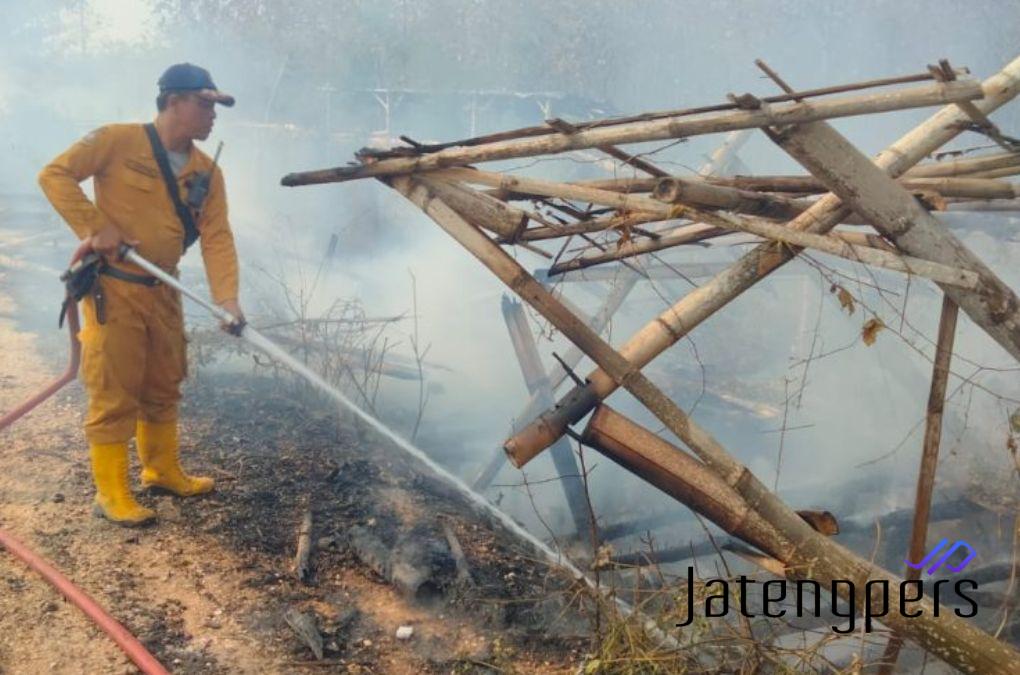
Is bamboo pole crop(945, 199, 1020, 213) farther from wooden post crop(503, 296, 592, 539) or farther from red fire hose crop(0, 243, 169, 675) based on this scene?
red fire hose crop(0, 243, 169, 675)

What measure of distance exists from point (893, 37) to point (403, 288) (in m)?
18.7

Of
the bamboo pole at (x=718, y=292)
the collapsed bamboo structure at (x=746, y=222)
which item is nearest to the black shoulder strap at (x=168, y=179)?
the collapsed bamboo structure at (x=746, y=222)

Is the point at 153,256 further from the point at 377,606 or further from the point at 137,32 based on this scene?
the point at 137,32

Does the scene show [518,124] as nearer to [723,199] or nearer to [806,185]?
[806,185]

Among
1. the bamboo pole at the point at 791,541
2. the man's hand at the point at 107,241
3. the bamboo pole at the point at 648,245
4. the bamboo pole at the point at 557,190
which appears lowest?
the bamboo pole at the point at 791,541

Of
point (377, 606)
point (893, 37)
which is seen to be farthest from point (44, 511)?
point (893, 37)

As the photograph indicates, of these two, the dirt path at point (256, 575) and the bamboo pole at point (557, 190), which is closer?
the bamboo pole at point (557, 190)

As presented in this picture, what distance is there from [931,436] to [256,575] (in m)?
3.25

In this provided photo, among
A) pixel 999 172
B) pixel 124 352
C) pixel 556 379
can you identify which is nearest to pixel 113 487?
pixel 124 352

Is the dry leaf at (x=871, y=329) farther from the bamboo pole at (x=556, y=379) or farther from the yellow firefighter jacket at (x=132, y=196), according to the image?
the yellow firefighter jacket at (x=132, y=196)

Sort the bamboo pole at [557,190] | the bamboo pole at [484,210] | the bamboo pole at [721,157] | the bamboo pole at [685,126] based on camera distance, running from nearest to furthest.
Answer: the bamboo pole at [685,126] → the bamboo pole at [557,190] → the bamboo pole at [484,210] → the bamboo pole at [721,157]

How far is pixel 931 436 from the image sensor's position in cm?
316

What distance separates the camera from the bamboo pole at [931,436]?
3.04 metres

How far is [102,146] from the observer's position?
433cm
